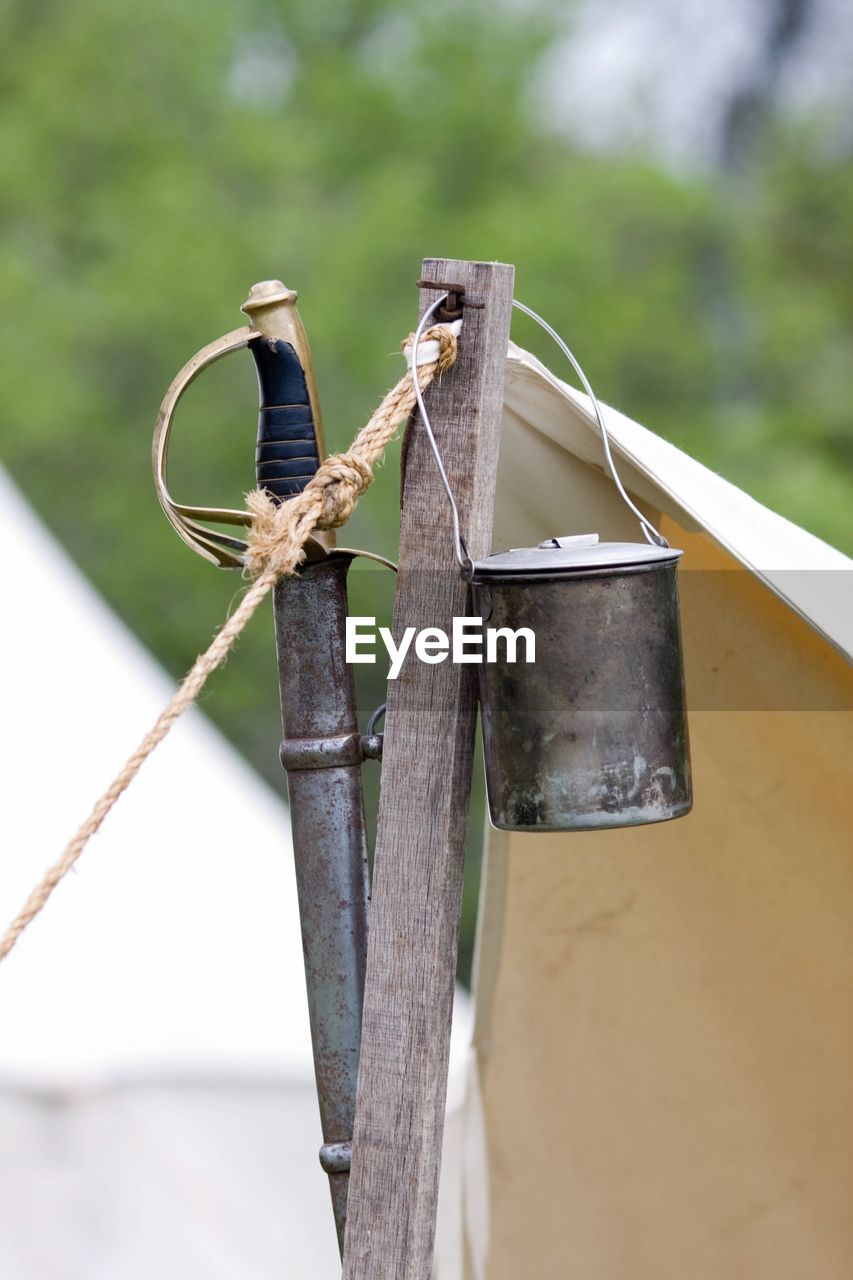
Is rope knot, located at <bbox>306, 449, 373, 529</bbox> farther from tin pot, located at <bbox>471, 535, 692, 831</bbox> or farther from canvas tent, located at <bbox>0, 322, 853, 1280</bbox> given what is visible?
canvas tent, located at <bbox>0, 322, 853, 1280</bbox>

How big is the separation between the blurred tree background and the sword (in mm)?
5962

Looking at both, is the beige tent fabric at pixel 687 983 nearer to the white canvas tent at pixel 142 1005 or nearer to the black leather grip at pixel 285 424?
the black leather grip at pixel 285 424

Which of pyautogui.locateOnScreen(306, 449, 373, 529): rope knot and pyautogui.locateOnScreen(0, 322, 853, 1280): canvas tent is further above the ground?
pyautogui.locateOnScreen(306, 449, 373, 529): rope knot

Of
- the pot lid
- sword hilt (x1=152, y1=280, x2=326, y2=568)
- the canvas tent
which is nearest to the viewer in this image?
the pot lid

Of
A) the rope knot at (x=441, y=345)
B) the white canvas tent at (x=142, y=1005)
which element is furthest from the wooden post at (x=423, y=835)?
the white canvas tent at (x=142, y=1005)

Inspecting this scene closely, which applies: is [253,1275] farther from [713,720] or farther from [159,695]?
[713,720]

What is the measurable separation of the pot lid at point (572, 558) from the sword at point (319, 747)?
0.53 feet

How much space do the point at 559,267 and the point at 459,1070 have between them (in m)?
6.28

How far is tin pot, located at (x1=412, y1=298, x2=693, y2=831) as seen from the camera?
944 mm

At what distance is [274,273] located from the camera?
7484 millimetres

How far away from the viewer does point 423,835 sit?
3.31ft

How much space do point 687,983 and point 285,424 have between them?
77cm

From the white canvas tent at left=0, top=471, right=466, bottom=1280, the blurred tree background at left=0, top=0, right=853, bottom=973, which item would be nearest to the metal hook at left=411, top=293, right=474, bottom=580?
the white canvas tent at left=0, top=471, right=466, bottom=1280

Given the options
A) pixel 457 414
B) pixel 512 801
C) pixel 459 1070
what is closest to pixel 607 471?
pixel 457 414
